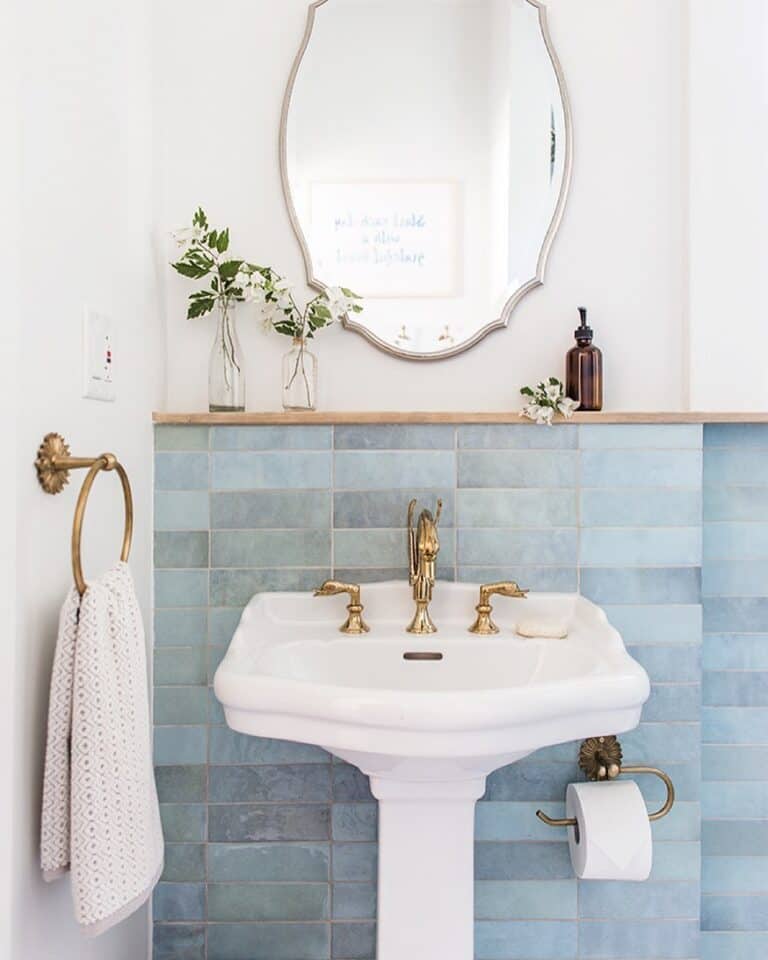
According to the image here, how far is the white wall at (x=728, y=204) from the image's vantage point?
5.04ft

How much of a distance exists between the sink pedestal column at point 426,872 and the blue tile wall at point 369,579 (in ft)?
0.88

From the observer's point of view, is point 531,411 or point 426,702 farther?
point 531,411

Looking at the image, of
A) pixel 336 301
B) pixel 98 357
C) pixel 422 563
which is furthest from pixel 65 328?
pixel 422 563

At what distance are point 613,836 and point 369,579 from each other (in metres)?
0.59

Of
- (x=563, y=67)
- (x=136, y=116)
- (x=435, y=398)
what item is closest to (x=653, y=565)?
(x=435, y=398)

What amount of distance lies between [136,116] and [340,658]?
1.02 metres

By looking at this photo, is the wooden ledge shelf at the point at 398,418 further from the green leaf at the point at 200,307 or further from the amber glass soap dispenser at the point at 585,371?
the green leaf at the point at 200,307

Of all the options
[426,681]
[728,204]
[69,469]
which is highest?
[728,204]

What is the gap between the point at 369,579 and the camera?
1.48 metres

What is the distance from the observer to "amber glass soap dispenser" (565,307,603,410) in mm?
1499

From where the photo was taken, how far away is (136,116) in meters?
1.43

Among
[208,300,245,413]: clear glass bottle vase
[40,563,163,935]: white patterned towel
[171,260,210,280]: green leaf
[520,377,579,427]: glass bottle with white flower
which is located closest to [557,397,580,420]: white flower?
[520,377,579,427]: glass bottle with white flower

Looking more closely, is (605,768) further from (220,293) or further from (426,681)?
(220,293)

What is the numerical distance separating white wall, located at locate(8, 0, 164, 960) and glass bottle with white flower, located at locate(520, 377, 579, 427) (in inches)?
27.2
